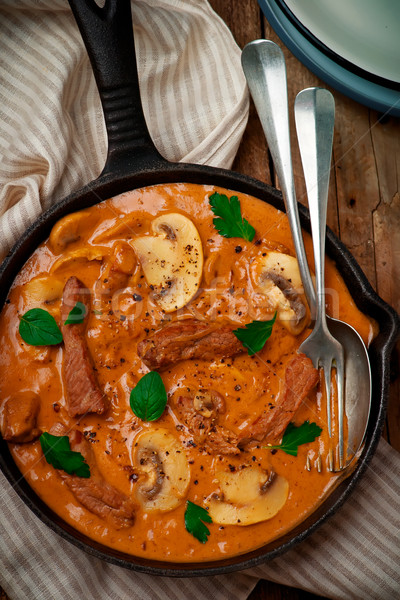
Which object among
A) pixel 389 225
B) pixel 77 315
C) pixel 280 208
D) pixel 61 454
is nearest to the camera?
pixel 61 454

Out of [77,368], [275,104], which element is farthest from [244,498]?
[275,104]

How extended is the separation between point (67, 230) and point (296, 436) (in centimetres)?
148

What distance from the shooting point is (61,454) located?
2.70 m

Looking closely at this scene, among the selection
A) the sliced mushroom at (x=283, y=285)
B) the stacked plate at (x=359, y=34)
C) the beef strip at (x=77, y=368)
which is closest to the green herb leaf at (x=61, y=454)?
the beef strip at (x=77, y=368)

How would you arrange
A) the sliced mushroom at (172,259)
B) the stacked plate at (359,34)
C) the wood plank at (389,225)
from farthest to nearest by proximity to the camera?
1. the wood plank at (389,225)
2. the stacked plate at (359,34)
3. the sliced mushroom at (172,259)

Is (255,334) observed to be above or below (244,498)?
above

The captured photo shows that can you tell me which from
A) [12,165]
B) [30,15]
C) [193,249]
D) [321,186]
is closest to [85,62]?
[30,15]

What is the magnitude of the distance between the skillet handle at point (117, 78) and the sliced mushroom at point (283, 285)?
72cm

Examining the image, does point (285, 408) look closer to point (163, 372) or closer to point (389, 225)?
point (163, 372)

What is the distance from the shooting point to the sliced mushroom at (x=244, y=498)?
8.94ft

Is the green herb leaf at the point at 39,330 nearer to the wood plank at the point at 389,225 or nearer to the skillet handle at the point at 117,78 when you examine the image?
the skillet handle at the point at 117,78

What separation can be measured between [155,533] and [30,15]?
2777 millimetres

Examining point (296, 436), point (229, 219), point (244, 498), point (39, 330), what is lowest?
point (244, 498)

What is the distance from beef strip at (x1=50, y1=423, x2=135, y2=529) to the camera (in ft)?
8.89
